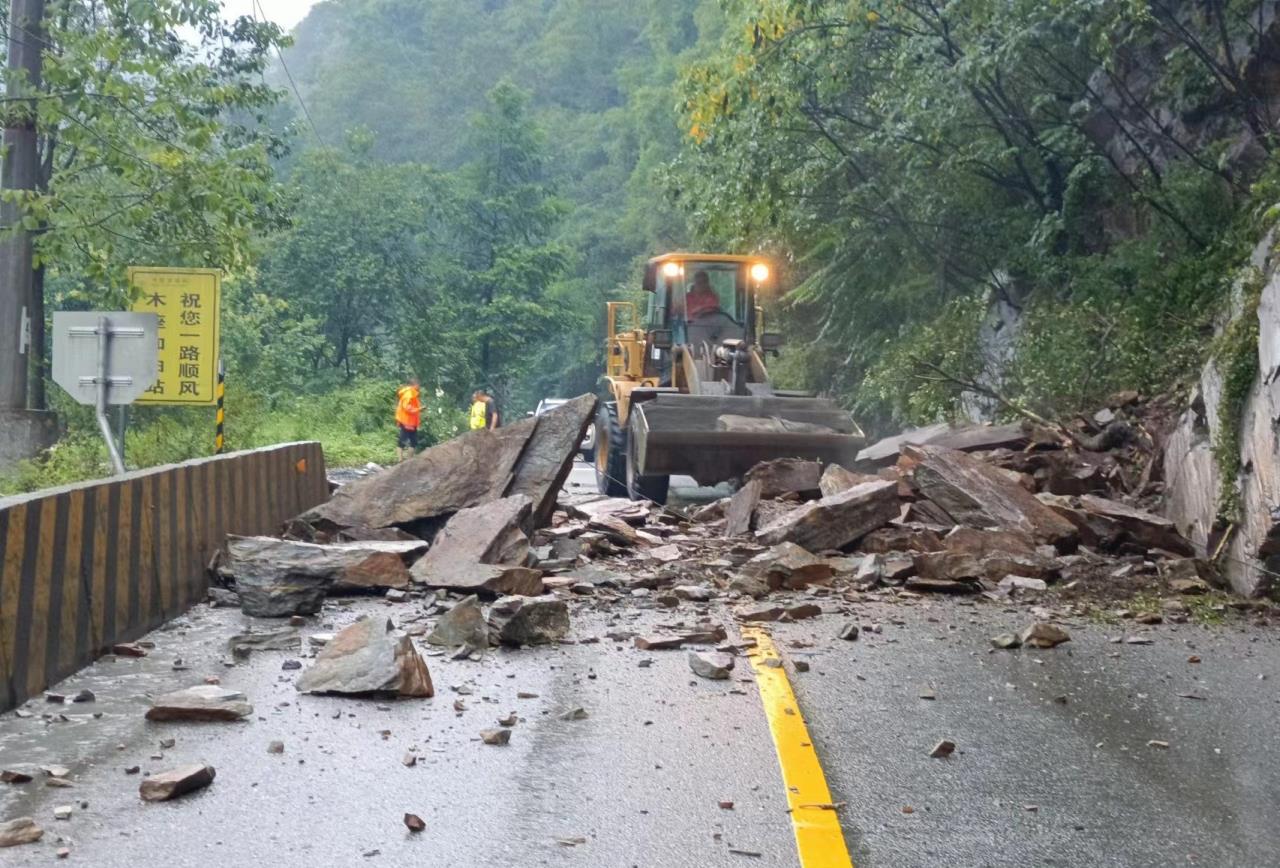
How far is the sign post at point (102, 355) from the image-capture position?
1239cm

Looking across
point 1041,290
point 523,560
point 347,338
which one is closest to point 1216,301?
point 1041,290

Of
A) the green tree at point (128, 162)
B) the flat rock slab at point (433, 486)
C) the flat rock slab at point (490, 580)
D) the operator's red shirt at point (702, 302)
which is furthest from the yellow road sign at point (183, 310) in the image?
the flat rock slab at point (490, 580)

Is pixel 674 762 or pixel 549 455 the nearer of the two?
pixel 674 762

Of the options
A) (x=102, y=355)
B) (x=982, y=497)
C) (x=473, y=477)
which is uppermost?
(x=102, y=355)

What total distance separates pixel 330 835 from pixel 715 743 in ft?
6.06

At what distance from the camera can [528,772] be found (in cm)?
554

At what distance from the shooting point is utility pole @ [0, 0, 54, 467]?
1683 centimetres

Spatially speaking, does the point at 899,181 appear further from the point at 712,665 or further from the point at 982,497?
the point at 712,665

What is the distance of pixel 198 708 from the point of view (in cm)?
624

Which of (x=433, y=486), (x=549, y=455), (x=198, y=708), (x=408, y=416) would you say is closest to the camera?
(x=198, y=708)

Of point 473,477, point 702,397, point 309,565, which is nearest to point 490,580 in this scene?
point 309,565

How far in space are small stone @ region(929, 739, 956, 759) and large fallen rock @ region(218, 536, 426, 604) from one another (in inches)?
183

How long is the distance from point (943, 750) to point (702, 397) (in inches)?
452

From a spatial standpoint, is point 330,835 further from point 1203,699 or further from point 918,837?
point 1203,699
